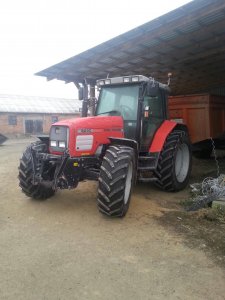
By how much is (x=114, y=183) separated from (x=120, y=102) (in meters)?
2.14

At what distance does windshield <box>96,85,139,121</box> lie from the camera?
659 cm

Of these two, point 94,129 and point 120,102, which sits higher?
point 120,102

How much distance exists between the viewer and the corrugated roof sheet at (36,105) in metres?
32.8

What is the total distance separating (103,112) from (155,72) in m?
5.65

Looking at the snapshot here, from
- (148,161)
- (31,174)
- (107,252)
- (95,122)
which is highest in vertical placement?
(95,122)

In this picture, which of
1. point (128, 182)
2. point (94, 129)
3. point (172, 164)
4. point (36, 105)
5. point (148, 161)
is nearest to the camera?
point (128, 182)

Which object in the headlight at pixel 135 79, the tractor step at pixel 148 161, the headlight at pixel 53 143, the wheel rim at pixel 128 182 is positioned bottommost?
the wheel rim at pixel 128 182

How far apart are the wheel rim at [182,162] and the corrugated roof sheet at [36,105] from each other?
26.4 m

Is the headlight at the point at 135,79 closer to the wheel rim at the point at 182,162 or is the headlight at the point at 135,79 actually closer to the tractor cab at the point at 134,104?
the tractor cab at the point at 134,104

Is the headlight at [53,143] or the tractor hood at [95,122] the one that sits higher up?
the tractor hood at [95,122]

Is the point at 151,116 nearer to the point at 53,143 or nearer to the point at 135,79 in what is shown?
the point at 135,79

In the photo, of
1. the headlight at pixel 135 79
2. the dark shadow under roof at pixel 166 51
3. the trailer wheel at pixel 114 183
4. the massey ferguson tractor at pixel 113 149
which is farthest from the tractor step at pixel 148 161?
the dark shadow under roof at pixel 166 51

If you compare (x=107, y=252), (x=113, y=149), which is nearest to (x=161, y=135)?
(x=113, y=149)

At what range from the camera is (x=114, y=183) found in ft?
17.1
